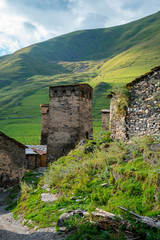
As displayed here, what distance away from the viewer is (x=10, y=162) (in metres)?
15.8

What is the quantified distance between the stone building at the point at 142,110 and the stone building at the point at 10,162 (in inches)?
362

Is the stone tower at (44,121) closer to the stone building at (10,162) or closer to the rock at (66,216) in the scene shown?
the stone building at (10,162)

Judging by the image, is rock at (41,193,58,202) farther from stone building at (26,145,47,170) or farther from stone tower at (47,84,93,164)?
stone building at (26,145,47,170)

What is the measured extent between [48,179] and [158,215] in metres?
6.53

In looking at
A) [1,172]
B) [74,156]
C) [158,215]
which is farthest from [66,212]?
[1,172]

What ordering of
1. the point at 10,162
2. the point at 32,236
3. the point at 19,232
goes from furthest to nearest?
the point at 10,162
the point at 19,232
the point at 32,236

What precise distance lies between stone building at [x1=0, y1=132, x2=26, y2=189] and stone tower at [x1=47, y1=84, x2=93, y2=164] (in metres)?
4.01

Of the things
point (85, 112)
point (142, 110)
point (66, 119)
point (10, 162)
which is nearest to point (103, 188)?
point (142, 110)

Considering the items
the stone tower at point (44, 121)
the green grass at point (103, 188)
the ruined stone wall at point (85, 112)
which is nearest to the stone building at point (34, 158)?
the stone tower at point (44, 121)

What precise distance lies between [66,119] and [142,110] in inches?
419

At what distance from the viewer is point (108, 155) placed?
9.34m

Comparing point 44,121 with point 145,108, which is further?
point 44,121

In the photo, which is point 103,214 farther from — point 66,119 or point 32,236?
point 66,119

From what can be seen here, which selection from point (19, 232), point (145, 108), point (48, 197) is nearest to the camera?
point (19, 232)
